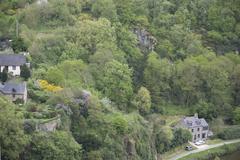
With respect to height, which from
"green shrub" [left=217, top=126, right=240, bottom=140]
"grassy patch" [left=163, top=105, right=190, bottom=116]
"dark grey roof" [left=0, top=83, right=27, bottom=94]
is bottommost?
"green shrub" [left=217, top=126, right=240, bottom=140]

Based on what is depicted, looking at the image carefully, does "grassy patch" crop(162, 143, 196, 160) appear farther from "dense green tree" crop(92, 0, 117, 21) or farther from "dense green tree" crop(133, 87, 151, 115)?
"dense green tree" crop(92, 0, 117, 21)

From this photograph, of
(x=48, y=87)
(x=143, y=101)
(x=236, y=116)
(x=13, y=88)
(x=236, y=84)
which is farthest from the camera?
(x=236, y=84)

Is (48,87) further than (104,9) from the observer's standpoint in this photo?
No

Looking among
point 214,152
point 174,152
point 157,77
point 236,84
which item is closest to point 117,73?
point 157,77

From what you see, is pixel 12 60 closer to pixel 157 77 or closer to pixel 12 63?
pixel 12 63

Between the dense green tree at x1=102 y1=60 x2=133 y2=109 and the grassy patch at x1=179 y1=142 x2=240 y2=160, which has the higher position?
the dense green tree at x1=102 y1=60 x2=133 y2=109

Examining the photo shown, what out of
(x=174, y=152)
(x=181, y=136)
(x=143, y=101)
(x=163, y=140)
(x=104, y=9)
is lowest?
(x=174, y=152)

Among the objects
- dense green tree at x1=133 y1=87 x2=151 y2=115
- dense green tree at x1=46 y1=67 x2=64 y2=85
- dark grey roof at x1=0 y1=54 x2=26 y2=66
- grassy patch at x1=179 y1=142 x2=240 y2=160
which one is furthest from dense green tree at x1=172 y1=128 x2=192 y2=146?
dark grey roof at x1=0 y1=54 x2=26 y2=66
